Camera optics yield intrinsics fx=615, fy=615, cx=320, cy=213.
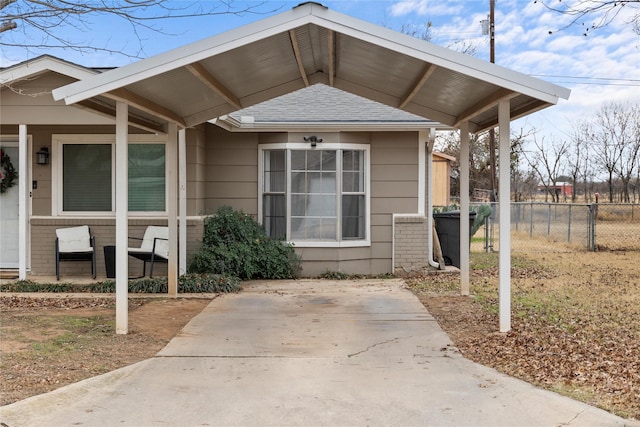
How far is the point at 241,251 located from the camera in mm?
10227

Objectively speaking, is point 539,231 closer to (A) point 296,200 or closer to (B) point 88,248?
(A) point 296,200

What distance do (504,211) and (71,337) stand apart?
456cm

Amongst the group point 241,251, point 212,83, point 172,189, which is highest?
point 212,83

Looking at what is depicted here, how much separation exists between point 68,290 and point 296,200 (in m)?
4.06

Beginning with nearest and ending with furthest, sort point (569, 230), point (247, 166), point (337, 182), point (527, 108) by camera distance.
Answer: point (527, 108) < point (337, 182) < point (247, 166) < point (569, 230)

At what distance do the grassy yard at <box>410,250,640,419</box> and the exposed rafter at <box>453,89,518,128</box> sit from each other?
7.90ft

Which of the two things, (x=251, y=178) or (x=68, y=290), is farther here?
(x=251, y=178)

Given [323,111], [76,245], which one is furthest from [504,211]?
[76,245]

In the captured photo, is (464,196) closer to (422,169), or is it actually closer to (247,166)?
(422,169)

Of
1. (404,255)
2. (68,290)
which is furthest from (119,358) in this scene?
(404,255)

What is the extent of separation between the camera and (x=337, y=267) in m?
11.0

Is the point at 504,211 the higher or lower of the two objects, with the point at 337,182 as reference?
lower

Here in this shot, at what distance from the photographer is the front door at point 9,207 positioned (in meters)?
10.6

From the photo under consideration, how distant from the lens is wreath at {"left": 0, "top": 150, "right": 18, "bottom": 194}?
10531mm
